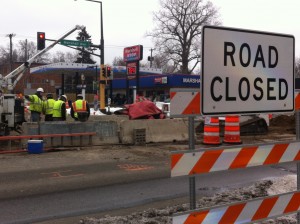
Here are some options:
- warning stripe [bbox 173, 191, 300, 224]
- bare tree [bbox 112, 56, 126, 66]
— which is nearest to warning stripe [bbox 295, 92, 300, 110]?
warning stripe [bbox 173, 191, 300, 224]

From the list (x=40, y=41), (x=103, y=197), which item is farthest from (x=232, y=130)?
(x=40, y=41)

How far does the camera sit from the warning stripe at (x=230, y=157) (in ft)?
11.1

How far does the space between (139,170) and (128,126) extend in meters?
4.72

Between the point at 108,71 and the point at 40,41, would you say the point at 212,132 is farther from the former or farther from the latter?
the point at 108,71

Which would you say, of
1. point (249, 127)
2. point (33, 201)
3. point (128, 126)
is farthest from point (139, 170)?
point (249, 127)

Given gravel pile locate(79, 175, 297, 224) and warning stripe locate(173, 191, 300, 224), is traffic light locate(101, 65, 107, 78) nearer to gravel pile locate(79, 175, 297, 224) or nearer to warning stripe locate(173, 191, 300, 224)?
gravel pile locate(79, 175, 297, 224)

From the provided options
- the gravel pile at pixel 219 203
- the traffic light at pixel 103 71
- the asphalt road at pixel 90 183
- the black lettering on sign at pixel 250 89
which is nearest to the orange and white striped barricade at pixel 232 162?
the black lettering on sign at pixel 250 89

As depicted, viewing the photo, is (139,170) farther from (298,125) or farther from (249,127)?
(249,127)

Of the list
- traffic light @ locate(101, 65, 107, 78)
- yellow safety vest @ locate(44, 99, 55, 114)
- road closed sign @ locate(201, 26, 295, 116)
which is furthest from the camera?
traffic light @ locate(101, 65, 107, 78)

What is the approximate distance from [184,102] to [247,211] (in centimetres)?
122

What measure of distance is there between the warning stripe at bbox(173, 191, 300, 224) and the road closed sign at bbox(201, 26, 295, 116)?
2.79ft

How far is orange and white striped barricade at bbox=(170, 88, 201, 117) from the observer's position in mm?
3402

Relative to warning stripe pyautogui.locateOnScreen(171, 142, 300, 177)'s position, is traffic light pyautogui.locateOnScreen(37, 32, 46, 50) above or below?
above

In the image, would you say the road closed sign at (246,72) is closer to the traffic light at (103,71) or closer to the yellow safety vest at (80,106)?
the yellow safety vest at (80,106)
